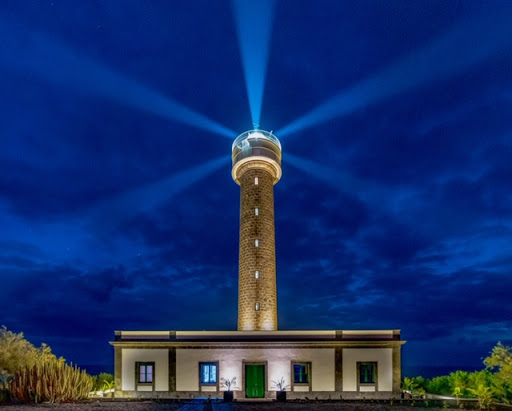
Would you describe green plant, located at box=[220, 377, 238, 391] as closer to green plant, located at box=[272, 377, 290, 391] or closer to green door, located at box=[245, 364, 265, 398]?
green door, located at box=[245, 364, 265, 398]

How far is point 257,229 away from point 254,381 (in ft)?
24.6

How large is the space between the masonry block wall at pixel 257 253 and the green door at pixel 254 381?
2712 millimetres

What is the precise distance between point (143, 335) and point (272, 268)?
23.5 feet

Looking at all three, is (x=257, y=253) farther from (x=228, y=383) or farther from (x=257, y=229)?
(x=228, y=383)

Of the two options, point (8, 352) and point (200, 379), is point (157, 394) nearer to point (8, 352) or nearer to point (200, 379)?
point (200, 379)

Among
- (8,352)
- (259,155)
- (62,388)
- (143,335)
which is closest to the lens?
(62,388)

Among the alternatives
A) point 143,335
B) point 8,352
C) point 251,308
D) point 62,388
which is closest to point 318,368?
point 251,308

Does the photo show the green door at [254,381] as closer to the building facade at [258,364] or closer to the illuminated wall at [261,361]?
the building facade at [258,364]

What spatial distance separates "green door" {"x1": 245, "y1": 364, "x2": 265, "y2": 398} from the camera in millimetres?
18469

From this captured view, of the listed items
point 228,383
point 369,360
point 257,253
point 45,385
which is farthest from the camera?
point 257,253

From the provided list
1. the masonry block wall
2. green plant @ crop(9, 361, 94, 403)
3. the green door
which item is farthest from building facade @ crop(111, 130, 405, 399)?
green plant @ crop(9, 361, 94, 403)

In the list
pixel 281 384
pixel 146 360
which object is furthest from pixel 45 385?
pixel 281 384

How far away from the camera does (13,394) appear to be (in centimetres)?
1048

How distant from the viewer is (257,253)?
72.9ft
